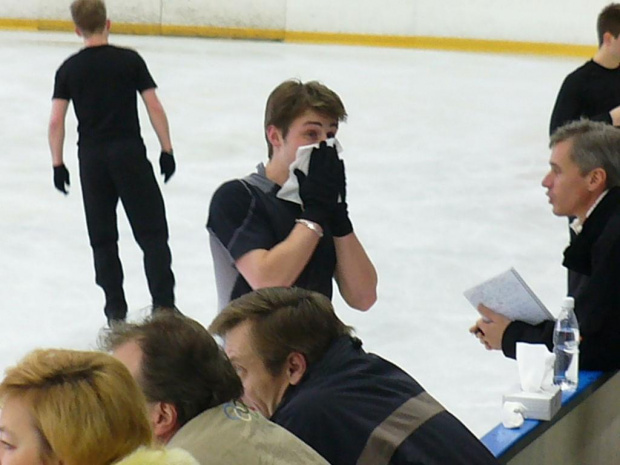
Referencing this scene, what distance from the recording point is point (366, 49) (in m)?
17.9

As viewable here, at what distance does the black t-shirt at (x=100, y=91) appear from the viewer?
6.16m

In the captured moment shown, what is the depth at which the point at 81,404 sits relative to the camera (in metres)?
1.65

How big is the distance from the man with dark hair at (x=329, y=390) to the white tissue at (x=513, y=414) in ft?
2.90

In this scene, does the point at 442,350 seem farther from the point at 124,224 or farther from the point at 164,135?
the point at 124,224

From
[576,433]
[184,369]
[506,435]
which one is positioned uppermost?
[184,369]

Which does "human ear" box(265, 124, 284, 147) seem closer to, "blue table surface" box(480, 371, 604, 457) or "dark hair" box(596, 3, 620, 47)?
"blue table surface" box(480, 371, 604, 457)

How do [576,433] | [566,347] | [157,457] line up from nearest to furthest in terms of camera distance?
[157,457]
[566,347]
[576,433]

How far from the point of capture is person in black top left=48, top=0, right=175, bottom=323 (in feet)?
20.1

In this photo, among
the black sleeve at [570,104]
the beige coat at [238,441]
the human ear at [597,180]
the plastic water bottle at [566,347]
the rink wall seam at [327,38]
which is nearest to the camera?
the beige coat at [238,441]

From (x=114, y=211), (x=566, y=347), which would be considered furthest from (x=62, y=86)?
(x=566, y=347)

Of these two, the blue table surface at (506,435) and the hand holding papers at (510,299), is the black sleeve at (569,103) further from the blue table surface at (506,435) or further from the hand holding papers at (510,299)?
the blue table surface at (506,435)

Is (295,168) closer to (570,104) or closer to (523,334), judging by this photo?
(523,334)

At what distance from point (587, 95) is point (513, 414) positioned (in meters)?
2.94

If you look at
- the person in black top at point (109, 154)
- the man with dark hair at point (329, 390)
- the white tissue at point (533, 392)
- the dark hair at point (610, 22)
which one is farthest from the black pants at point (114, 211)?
the man with dark hair at point (329, 390)
